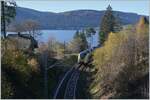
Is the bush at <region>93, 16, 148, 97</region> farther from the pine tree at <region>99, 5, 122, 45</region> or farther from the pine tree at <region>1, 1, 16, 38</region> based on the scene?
the pine tree at <region>99, 5, 122, 45</region>

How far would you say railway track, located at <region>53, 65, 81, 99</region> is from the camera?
42656 millimetres

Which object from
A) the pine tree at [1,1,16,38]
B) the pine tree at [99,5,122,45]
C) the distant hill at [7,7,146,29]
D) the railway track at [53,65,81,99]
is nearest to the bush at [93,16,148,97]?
the railway track at [53,65,81,99]

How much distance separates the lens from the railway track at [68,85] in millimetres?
42656

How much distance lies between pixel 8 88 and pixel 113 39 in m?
16.6

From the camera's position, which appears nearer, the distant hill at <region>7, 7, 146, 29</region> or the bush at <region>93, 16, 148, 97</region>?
the bush at <region>93, 16, 148, 97</region>

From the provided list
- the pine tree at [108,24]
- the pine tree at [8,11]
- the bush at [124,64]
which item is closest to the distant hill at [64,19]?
the pine tree at [108,24]

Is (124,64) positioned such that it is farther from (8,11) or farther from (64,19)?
(64,19)

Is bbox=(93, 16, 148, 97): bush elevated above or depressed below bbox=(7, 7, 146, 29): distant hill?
below

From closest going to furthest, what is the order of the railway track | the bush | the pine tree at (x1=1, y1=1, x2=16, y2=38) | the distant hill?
the bush
the railway track
the pine tree at (x1=1, y1=1, x2=16, y2=38)
the distant hill

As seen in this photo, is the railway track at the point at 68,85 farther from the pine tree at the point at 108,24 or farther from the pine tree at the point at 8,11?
the pine tree at the point at 108,24

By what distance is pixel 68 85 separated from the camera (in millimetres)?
47469

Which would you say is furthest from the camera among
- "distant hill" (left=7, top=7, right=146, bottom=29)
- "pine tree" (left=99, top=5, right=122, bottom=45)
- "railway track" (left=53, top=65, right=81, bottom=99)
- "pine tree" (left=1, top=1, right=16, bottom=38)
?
"distant hill" (left=7, top=7, right=146, bottom=29)

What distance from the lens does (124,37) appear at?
1684 inches

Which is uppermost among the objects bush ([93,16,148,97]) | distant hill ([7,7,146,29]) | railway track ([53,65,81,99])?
distant hill ([7,7,146,29])
